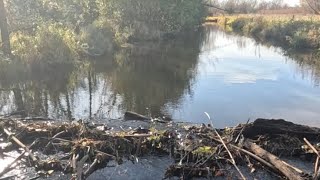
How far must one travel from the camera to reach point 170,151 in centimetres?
1057

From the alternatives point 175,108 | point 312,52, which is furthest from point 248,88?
point 312,52

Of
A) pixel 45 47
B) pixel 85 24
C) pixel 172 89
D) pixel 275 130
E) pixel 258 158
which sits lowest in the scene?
pixel 172 89

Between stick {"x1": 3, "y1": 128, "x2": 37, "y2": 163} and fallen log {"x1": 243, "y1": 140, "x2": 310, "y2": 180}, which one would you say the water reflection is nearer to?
stick {"x1": 3, "y1": 128, "x2": 37, "y2": 163}

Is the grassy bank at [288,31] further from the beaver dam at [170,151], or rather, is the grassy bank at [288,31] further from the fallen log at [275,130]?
the beaver dam at [170,151]

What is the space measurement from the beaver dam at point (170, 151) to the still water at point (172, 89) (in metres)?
3.10

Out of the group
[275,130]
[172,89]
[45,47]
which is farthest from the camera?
[45,47]

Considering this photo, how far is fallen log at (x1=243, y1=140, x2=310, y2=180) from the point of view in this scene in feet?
28.0

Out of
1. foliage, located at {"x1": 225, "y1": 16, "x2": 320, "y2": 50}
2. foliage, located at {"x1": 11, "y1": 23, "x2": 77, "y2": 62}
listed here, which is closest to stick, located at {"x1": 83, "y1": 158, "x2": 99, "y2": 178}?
foliage, located at {"x1": 11, "y1": 23, "x2": 77, "y2": 62}

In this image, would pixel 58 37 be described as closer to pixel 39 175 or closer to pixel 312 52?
pixel 39 175

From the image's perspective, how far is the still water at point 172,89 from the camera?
51.1ft

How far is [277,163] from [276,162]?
4 centimetres

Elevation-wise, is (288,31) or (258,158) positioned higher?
(288,31)

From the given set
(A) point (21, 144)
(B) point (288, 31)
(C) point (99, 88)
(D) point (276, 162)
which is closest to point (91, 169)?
(A) point (21, 144)

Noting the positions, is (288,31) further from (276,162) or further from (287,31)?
(276,162)
